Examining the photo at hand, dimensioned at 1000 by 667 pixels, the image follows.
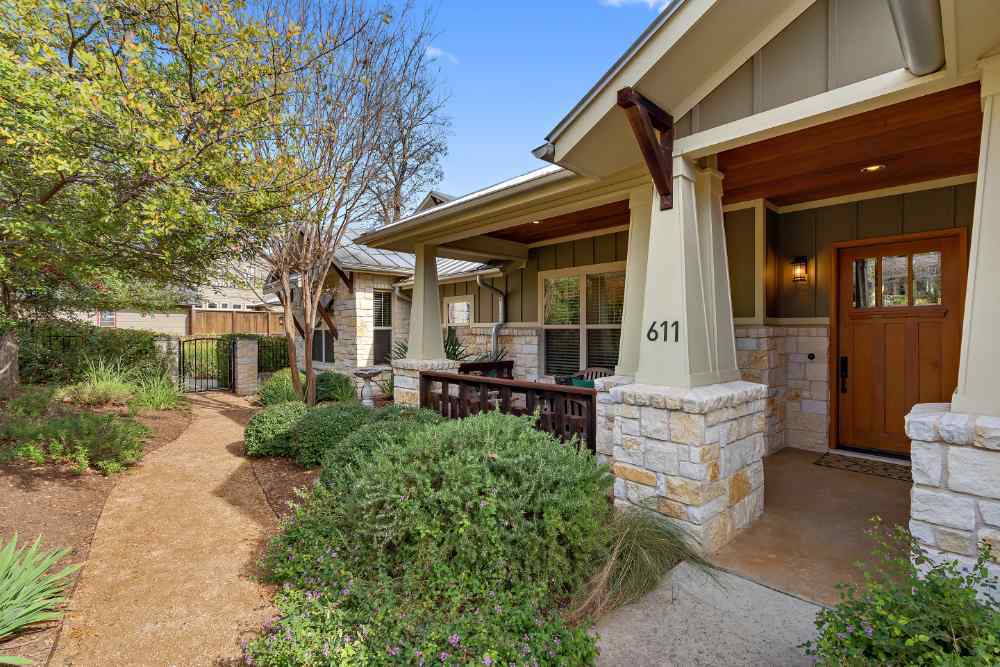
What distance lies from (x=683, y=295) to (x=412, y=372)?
153 inches

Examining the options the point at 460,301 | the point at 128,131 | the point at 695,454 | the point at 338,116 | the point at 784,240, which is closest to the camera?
the point at 695,454

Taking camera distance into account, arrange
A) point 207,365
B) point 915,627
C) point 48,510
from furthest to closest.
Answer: point 207,365 < point 48,510 < point 915,627

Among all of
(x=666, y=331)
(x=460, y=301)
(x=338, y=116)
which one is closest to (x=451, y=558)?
(x=666, y=331)

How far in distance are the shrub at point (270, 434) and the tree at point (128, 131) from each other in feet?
6.99

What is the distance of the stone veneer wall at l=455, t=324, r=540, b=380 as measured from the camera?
7.29m

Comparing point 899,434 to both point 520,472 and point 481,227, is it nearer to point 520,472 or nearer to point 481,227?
point 520,472

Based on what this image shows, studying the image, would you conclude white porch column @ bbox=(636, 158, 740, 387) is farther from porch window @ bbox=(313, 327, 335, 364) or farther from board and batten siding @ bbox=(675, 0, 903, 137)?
porch window @ bbox=(313, 327, 335, 364)

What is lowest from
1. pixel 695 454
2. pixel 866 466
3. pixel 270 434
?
pixel 866 466

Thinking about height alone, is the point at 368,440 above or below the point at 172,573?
above

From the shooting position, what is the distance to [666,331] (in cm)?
314

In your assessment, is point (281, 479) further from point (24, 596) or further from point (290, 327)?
point (290, 327)

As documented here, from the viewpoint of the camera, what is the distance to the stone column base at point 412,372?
19.6 feet

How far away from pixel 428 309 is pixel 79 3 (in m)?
4.05

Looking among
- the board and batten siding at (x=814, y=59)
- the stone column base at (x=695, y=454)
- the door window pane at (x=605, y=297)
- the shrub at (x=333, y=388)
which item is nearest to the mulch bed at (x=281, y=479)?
the stone column base at (x=695, y=454)
